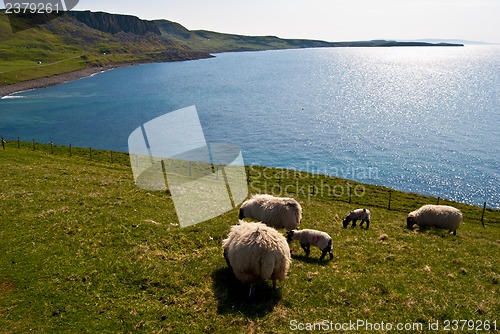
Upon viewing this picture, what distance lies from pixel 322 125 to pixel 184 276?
102m

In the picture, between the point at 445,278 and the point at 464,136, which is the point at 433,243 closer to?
the point at 445,278

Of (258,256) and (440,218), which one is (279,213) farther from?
(440,218)

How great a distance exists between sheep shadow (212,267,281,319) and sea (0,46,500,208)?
5599 cm

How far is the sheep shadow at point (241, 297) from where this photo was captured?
13.5 meters

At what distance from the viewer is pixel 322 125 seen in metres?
112

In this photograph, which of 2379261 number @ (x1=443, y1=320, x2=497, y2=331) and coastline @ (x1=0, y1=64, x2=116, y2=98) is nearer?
2379261 number @ (x1=443, y1=320, x2=497, y2=331)

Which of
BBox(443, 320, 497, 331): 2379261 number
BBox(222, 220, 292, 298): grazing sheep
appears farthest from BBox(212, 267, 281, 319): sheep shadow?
BBox(443, 320, 497, 331): 2379261 number

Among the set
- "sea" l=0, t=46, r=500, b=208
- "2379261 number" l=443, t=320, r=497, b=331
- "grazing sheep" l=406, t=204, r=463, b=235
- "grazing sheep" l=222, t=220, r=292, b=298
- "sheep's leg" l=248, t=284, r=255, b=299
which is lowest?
"sea" l=0, t=46, r=500, b=208

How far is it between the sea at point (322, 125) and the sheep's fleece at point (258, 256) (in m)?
56.0

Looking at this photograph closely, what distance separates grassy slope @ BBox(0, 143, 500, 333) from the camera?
1327cm

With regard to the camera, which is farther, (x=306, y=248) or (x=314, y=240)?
(x=306, y=248)

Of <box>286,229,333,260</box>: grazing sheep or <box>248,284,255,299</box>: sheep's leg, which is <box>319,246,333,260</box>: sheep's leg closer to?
<box>286,229,333,260</box>: grazing sheep

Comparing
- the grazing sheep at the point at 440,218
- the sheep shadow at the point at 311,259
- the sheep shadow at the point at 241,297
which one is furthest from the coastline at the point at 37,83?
the grazing sheep at the point at 440,218

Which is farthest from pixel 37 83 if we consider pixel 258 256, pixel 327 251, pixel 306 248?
pixel 258 256
